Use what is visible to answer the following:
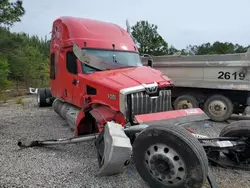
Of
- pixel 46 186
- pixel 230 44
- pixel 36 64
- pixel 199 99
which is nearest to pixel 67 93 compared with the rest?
pixel 46 186

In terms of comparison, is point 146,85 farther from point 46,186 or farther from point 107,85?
point 46,186

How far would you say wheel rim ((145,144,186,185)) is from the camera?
118 inches

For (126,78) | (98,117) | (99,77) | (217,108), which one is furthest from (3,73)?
(217,108)

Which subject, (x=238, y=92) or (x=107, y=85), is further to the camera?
(x=238, y=92)

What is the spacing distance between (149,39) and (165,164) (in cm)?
2133

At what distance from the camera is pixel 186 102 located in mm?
8922

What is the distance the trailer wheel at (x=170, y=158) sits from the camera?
2.88 m

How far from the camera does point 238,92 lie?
27.0ft

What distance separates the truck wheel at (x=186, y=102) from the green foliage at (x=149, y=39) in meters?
14.3

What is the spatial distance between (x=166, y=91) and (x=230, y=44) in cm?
3540

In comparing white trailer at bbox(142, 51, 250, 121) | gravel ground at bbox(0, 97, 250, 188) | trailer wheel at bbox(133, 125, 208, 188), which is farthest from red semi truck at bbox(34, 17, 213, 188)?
white trailer at bbox(142, 51, 250, 121)

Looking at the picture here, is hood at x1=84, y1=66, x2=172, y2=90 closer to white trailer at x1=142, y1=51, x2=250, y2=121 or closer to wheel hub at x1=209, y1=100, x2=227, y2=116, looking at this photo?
white trailer at x1=142, y1=51, x2=250, y2=121

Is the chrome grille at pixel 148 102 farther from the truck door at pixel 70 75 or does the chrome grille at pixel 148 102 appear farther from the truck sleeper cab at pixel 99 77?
the truck door at pixel 70 75

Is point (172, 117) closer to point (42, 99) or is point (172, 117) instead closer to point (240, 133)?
point (240, 133)
